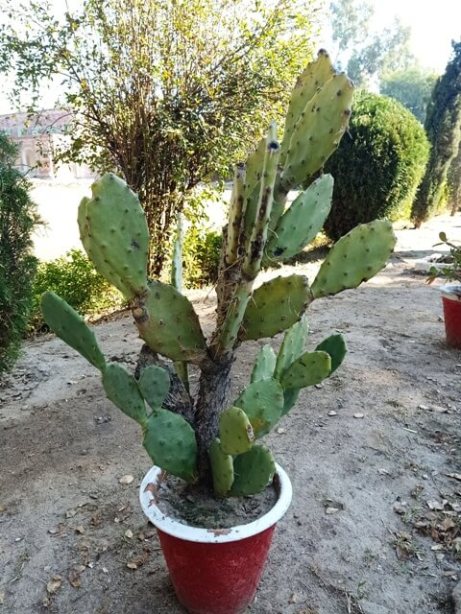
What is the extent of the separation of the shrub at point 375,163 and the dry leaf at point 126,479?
18.4 feet

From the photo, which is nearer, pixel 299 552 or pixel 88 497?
pixel 299 552

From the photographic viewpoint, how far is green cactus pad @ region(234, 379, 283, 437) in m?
1.38

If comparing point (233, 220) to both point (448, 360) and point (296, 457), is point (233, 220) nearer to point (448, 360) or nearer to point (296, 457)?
point (296, 457)

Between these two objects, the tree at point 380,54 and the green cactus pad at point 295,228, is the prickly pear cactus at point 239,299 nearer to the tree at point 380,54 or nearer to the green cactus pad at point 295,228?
the green cactus pad at point 295,228

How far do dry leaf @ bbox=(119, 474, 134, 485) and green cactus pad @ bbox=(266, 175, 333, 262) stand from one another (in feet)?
4.47

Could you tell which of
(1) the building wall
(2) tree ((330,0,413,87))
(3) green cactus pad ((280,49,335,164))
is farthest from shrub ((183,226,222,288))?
(2) tree ((330,0,413,87))

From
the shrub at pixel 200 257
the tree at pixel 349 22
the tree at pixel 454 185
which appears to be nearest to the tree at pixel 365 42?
the tree at pixel 349 22

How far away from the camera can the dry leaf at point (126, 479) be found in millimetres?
2312

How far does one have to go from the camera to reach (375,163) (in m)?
6.87

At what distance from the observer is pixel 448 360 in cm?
352

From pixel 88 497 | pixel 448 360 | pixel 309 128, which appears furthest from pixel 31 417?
pixel 448 360

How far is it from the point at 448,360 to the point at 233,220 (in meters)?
2.74

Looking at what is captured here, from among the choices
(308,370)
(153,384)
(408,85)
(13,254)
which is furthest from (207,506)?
(408,85)

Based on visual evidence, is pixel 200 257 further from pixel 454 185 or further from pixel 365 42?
pixel 365 42
